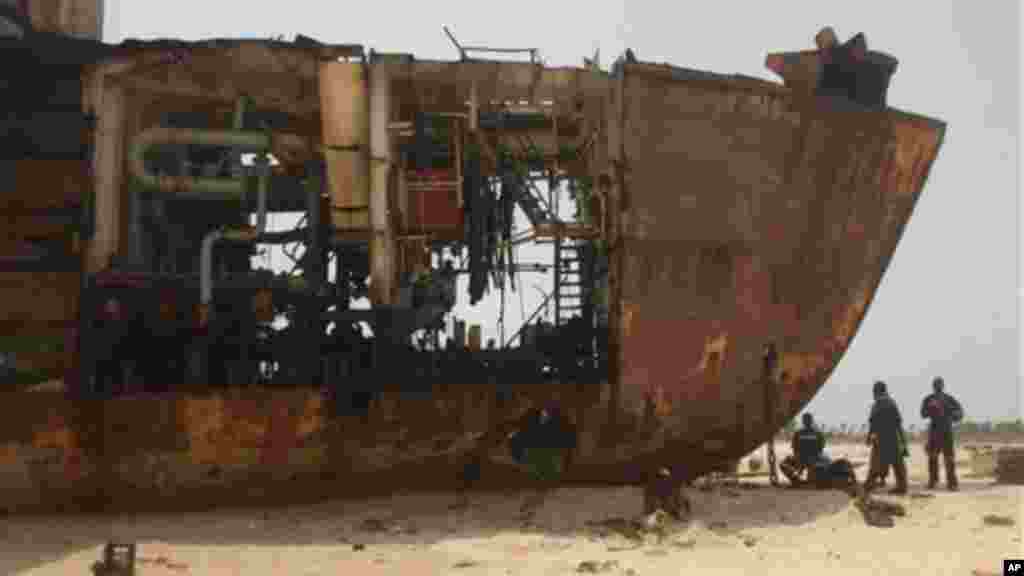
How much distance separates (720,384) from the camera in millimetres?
12305

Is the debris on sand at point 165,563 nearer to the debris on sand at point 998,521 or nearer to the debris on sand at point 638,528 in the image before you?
the debris on sand at point 638,528

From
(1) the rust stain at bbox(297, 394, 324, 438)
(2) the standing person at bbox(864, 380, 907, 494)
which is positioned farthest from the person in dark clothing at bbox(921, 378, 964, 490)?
(1) the rust stain at bbox(297, 394, 324, 438)

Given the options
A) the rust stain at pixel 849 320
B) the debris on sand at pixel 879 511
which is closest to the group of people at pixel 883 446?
the rust stain at pixel 849 320

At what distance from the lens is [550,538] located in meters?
9.78

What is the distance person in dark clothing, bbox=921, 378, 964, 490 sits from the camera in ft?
44.3

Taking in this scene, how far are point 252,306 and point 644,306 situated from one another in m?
4.86

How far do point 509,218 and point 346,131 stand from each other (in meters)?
2.75

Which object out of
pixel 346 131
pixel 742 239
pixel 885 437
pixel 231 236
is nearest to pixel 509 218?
pixel 346 131

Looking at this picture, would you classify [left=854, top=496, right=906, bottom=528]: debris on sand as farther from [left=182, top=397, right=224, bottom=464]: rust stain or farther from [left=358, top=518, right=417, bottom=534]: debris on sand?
[left=182, top=397, right=224, bottom=464]: rust stain

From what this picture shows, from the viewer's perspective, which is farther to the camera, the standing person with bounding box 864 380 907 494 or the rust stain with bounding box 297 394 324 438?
the standing person with bounding box 864 380 907 494

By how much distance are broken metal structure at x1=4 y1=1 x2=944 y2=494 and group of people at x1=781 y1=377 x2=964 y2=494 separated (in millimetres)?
625

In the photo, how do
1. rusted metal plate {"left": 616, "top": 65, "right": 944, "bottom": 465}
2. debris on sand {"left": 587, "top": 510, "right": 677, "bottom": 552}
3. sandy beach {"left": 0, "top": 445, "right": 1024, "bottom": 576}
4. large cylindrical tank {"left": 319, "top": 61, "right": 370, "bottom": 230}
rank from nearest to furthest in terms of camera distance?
sandy beach {"left": 0, "top": 445, "right": 1024, "bottom": 576} < debris on sand {"left": 587, "top": 510, "right": 677, "bottom": 552} < rusted metal plate {"left": 616, "top": 65, "right": 944, "bottom": 465} < large cylindrical tank {"left": 319, "top": 61, "right": 370, "bottom": 230}

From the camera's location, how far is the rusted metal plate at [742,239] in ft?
39.5

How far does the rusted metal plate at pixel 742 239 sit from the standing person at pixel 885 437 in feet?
2.76
